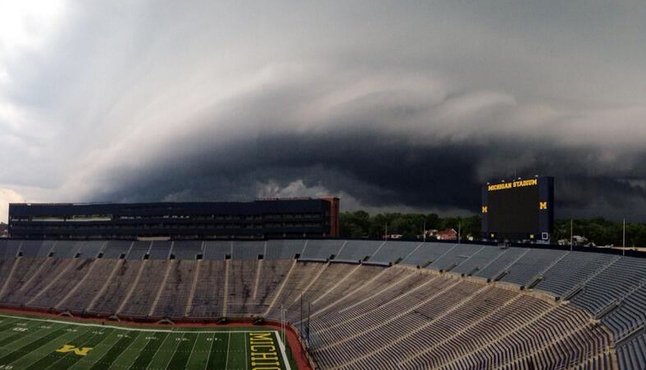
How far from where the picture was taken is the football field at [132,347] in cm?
4609

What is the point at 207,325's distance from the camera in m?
63.9

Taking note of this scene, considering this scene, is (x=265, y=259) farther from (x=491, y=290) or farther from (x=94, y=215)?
(x=491, y=290)

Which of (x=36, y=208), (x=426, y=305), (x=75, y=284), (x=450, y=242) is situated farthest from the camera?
(x=36, y=208)

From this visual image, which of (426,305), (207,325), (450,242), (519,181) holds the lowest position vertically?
(207,325)

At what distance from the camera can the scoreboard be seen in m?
47.1

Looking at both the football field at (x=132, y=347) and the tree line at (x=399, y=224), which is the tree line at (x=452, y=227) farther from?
the football field at (x=132, y=347)

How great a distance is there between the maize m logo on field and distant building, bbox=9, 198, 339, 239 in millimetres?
36162

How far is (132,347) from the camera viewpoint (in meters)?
52.2

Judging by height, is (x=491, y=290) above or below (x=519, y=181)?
below

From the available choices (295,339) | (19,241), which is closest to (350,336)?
(295,339)

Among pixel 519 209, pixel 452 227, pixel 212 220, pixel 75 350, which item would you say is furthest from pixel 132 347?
pixel 452 227

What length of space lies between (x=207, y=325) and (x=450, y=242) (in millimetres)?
36415

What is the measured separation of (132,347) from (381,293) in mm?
30425

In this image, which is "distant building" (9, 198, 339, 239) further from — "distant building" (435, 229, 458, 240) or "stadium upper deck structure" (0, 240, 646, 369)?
"distant building" (435, 229, 458, 240)
